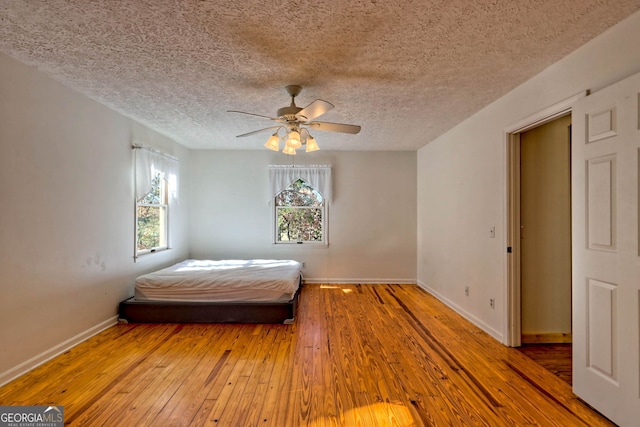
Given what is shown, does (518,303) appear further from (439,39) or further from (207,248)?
(207,248)

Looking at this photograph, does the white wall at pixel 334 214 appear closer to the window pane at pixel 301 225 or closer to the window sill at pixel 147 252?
the window pane at pixel 301 225

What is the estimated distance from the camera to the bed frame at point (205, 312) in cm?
352

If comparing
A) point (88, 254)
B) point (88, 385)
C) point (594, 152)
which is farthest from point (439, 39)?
point (88, 254)

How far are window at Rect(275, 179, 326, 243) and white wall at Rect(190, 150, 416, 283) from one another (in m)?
0.18

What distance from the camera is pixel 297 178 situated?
18.0ft

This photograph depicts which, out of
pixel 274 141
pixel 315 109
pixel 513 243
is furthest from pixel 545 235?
pixel 274 141

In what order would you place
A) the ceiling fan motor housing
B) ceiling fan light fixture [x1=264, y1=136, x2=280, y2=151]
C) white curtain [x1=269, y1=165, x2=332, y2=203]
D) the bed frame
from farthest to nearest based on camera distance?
white curtain [x1=269, y1=165, x2=332, y2=203] → the bed frame → ceiling fan light fixture [x1=264, y1=136, x2=280, y2=151] → the ceiling fan motor housing

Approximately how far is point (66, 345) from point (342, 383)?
8.30 feet

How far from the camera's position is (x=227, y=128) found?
4.12 metres

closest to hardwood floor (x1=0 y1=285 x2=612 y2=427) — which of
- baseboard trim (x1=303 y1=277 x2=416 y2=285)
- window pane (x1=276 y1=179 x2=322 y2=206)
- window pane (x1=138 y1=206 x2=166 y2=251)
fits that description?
window pane (x1=138 y1=206 x2=166 y2=251)

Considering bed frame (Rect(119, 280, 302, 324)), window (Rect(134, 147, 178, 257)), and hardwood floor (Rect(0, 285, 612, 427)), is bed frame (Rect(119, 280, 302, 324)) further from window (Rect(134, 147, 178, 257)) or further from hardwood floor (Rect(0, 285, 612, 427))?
window (Rect(134, 147, 178, 257))

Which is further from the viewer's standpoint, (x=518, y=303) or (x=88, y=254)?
(x=88, y=254)

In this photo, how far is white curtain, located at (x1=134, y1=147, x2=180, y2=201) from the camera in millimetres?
3893

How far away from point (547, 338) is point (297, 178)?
4059 mm
